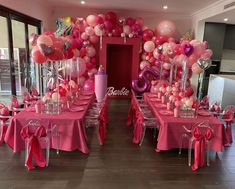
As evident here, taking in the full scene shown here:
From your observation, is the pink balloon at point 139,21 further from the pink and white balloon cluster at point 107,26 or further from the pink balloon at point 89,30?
the pink balloon at point 89,30

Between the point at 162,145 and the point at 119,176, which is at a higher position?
the point at 162,145

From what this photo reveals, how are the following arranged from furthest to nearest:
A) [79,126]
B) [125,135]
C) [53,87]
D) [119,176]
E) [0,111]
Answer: [125,135], [53,87], [0,111], [79,126], [119,176]

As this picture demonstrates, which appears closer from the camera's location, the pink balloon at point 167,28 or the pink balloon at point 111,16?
the pink balloon at point 111,16

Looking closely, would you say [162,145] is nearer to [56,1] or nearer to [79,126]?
[79,126]

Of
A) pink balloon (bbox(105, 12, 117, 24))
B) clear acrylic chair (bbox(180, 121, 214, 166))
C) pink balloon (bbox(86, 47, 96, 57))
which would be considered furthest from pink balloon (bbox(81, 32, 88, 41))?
clear acrylic chair (bbox(180, 121, 214, 166))

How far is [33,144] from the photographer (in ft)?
9.13

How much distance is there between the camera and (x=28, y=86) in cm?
586

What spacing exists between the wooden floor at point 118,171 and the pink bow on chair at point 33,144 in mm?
110

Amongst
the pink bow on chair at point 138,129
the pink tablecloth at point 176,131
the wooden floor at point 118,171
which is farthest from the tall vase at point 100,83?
the pink tablecloth at point 176,131

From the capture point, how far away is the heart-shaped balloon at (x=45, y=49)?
111 inches

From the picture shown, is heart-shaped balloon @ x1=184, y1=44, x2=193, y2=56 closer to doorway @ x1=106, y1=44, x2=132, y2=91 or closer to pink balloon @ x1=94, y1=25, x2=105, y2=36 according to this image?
pink balloon @ x1=94, y1=25, x2=105, y2=36

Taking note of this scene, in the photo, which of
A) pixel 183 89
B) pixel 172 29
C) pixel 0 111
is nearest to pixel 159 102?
pixel 183 89

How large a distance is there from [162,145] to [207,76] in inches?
194

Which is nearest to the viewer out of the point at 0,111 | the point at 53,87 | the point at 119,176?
the point at 119,176
